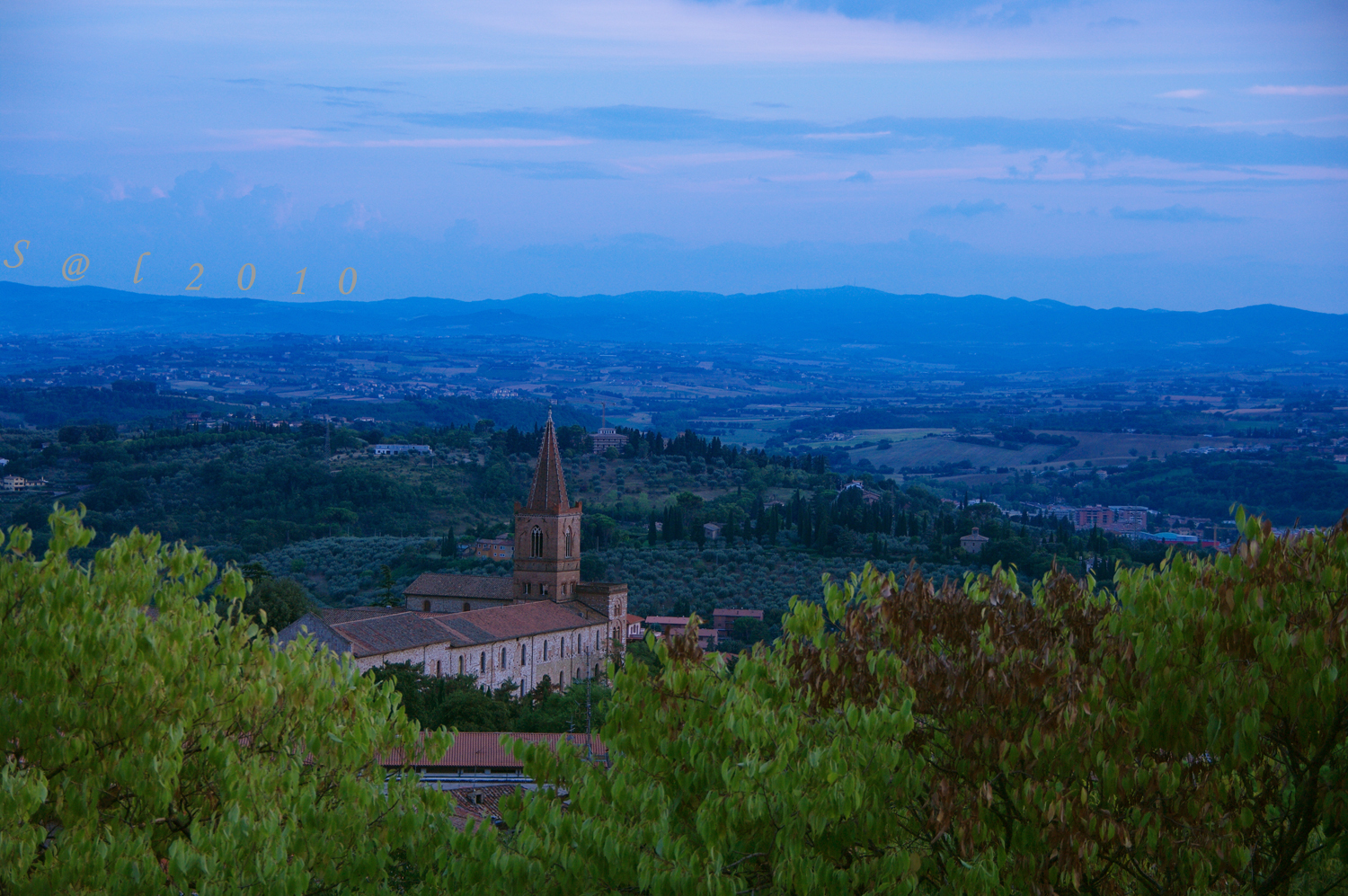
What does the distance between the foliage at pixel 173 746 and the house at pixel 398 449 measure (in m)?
99.2

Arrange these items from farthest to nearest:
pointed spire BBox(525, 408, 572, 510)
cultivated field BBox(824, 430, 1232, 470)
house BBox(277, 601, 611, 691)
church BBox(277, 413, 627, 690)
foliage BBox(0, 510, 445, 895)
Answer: cultivated field BBox(824, 430, 1232, 470)
pointed spire BBox(525, 408, 572, 510)
church BBox(277, 413, 627, 690)
house BBox(277, 601, 611, 691)
foliage BBox(0, 510, 445, 895)

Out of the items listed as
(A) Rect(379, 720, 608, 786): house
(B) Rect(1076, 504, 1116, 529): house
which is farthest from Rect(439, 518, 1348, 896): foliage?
(B) Rect(1076, 504, 1116, 529): house

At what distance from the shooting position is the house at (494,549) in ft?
244

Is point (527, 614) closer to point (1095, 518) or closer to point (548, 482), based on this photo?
point (548, 482)

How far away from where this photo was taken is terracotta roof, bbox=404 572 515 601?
5784 cm

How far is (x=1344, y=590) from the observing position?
9734mm

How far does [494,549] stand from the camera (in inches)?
2955

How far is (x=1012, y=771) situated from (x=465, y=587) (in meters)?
50.0

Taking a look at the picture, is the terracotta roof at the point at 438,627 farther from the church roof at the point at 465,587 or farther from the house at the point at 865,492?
the house at the point at 865,492

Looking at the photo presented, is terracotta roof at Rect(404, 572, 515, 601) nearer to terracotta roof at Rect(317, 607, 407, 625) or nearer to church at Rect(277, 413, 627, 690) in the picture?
church at Rect(277, 413, 627, 690)

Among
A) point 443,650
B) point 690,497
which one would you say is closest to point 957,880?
point 443,650

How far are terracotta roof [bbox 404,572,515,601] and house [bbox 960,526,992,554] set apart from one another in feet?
89.9

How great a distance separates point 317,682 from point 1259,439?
156 m

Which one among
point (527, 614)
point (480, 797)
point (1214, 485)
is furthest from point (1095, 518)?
point (480, 797)
